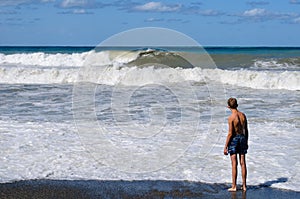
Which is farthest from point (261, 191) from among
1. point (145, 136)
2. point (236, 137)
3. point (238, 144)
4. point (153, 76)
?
point (153, 76)

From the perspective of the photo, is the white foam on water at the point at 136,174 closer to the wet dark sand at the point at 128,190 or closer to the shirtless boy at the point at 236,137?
the wet dark sand at the point at 128,190

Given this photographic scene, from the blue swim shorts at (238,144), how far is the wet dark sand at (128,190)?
60cm

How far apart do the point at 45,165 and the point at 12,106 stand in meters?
8.37

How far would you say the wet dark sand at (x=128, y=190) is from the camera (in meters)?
7.04

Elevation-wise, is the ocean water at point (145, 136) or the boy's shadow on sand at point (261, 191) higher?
the boy's shadow on sand at point (261, 191)

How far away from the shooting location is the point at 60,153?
958cm

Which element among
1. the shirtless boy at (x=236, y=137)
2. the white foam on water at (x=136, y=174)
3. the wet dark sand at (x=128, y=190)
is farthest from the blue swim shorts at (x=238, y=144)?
the white foam on water at (x=136, y=174)

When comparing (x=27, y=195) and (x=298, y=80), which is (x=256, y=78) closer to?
(x=298, y=80)

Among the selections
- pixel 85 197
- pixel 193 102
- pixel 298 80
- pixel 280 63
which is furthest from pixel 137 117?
pixel 280 63

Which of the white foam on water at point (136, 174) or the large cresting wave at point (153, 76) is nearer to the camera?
the white foam on water at point (136, 174)

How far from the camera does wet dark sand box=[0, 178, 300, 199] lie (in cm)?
704

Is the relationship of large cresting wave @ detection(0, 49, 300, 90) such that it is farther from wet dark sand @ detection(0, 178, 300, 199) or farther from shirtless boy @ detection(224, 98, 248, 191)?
shirtless boy @ detection(224, 98, 248, 191)

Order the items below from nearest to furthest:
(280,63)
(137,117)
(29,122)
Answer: (29,122) → (137,117) → (280,63)

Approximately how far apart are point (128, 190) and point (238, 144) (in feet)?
5.81
